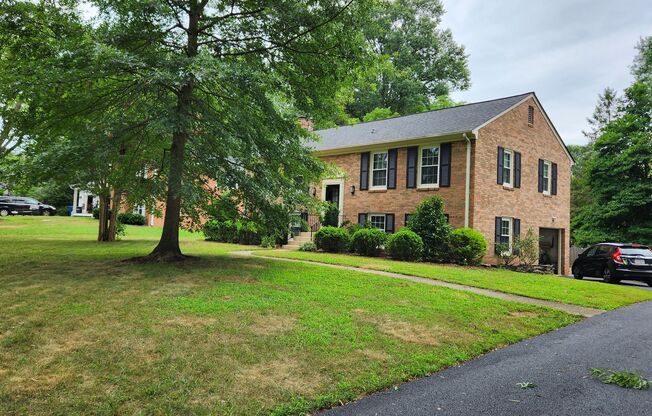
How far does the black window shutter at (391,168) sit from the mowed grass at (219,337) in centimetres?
1033

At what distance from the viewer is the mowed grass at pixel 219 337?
3500mm

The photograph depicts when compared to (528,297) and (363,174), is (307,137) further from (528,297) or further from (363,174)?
(363,174)

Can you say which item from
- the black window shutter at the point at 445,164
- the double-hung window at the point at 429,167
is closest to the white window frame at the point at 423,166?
the double-hung window at the point at 429,167

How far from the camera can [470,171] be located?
A: 53.5 feet

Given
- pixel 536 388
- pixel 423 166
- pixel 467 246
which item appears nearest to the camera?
pixel 536 388

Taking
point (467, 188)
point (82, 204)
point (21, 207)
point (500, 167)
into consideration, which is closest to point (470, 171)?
point (467, 188)

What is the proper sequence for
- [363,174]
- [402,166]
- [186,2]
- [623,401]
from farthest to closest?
1. [363,174]
2. [402,166]
3. [186,2]
4. [623,401]

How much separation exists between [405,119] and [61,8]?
50.0 ft

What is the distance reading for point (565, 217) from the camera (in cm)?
2152

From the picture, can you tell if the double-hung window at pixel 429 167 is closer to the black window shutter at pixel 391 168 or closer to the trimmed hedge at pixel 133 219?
the black window shutter at pixel 391 168

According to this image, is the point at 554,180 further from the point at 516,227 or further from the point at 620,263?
the point at 620,263

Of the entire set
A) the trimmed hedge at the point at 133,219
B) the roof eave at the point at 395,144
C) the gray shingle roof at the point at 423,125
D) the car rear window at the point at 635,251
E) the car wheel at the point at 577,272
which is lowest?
the car wheel at the point at 577,272

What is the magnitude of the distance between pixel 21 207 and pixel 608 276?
39.7 m

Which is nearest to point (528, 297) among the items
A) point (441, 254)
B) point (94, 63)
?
point (441, 254)
